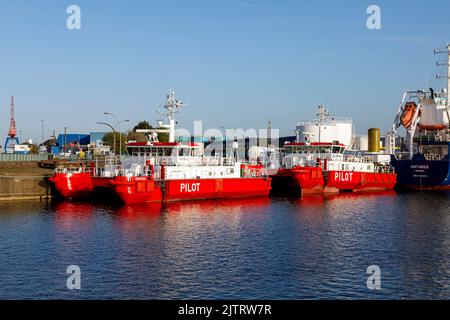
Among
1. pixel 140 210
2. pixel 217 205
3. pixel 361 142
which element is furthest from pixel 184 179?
pixel 361 142

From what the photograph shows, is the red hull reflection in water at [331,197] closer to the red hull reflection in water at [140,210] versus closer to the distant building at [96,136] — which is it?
the red hull reflection in water at [140,210]

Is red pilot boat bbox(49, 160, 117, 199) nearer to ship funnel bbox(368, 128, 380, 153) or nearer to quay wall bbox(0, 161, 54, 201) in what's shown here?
quay wall bbox(0, 161, 54, 201)

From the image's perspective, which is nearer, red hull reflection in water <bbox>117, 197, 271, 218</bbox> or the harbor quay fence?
red hull reflection in water <bbox>117, 197, 271, 218</bbox>

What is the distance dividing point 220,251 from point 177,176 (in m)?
23.7

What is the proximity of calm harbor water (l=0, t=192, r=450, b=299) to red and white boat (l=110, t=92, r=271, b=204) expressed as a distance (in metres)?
2.28

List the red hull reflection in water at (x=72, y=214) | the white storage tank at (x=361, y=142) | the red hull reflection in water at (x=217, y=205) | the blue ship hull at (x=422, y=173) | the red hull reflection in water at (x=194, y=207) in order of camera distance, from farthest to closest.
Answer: the white storage tank at (x=361, y=142)
the blue ship hull at (x=422, y=173)
the red hull reflection in water at (x=217, y=205)
the red hull reflection in water at (x=194, y=207)
the red hull reflection in water at (x=72, y=214)

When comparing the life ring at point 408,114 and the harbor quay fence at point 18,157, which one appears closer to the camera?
the harbor quay fence at point 18,157

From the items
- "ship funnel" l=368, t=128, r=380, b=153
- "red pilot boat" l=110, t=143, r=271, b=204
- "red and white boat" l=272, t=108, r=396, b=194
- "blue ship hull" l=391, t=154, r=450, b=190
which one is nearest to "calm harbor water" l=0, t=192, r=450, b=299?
"red pilot boat" l=110, t=143, r=271, b=204

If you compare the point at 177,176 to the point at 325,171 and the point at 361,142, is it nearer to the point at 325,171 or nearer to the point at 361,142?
the point at 325,171

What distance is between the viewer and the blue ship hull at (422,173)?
76.1 metres

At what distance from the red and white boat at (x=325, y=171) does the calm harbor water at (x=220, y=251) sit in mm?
13350

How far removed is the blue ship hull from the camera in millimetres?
76062

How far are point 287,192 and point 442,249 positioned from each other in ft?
125

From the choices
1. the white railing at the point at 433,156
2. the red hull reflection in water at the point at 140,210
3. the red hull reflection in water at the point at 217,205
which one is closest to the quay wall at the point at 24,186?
the red hull reflection in water at the point at 140,210
